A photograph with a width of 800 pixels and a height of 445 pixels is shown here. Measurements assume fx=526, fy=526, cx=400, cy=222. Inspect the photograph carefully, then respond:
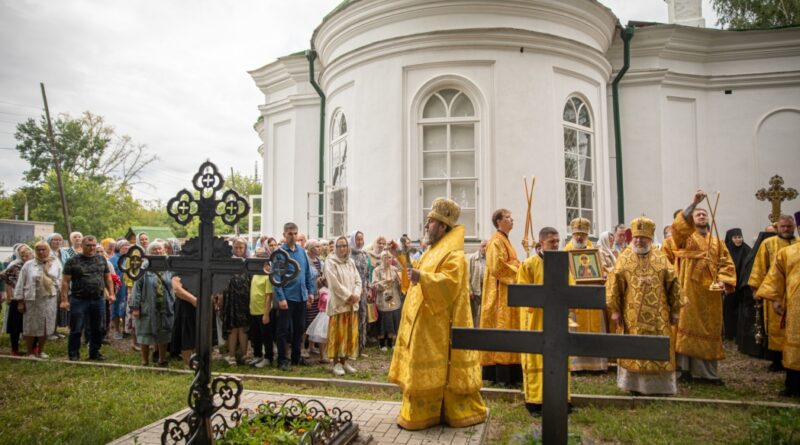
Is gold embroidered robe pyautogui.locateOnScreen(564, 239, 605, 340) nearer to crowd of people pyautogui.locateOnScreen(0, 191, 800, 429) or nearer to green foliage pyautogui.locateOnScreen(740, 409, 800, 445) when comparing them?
crowd of people pyautogui.locateOnScreen(0, 191, 800, 429)

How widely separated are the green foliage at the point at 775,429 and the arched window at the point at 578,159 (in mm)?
6272

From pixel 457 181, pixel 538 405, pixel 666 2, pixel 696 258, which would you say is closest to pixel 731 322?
pixel 696 258

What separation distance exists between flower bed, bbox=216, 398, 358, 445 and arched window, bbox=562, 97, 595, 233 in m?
7.85

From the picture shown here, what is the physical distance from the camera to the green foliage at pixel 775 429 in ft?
14.1

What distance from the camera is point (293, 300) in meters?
7.43

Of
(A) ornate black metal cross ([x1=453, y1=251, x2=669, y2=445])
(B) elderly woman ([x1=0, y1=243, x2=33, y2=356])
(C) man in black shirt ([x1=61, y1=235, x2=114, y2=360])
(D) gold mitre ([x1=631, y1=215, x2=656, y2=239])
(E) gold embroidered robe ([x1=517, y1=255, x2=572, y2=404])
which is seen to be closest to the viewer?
(A) ornate black metal cross ([x1=453, y1=251, x2=669, y2=445])

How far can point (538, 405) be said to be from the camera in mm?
5078

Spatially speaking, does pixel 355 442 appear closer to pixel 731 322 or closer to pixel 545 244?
pixel 545 244

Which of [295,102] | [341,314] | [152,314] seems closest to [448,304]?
[341,314]

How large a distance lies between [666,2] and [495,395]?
14.5 m

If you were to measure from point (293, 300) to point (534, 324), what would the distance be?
356cm

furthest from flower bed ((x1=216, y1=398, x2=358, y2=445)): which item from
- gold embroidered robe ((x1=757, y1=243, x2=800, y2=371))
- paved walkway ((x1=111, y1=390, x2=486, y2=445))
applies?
gold embroidered robe ((x1=757, y1=243, x2=800, y2=371))

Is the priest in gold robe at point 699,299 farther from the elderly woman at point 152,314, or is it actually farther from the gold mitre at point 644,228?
the elderly woman at point 152,314

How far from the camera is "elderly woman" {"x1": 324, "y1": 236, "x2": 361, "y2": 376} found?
703cm
